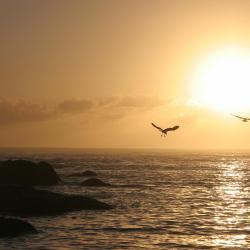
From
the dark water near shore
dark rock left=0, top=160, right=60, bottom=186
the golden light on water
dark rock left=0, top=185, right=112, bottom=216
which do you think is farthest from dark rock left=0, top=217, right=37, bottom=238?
dark rock left=0, top=160, right=60, bottom=186

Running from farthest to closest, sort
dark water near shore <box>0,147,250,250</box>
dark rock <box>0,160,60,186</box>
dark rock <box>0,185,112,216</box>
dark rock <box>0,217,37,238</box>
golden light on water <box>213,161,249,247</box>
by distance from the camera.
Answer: dark rock <box>0,160,60,186</box> → dark rock <box>0,185,112,216</box> → golden light on water <box>213,161,249,247</box> → dark rock <box>0,217,37,238</box> → dark water near shore <box>0,147,250,250</box>

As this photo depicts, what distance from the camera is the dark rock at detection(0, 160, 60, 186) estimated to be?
90.1m

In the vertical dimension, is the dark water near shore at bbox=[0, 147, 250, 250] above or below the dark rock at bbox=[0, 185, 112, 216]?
below

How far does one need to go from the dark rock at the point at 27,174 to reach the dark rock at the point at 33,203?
33.6 meters

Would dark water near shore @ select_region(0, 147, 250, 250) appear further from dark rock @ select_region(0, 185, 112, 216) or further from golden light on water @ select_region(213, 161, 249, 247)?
dark rock @ select_region(0, 185, 112, 216)

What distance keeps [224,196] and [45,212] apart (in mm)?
32899

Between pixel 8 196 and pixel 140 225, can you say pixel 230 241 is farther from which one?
pixel 8 196

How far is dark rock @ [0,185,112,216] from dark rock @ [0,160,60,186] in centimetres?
3361

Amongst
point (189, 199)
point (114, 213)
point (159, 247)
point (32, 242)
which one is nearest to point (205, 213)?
point (114, 213)

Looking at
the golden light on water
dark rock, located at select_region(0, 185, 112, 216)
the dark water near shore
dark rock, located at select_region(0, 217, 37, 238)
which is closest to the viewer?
the dark water near shore

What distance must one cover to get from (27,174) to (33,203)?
1522 inches

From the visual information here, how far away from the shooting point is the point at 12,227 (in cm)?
4125

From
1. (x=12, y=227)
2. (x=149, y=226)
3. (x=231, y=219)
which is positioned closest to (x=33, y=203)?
(x=149, y=226)

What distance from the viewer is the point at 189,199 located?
71438 mm
